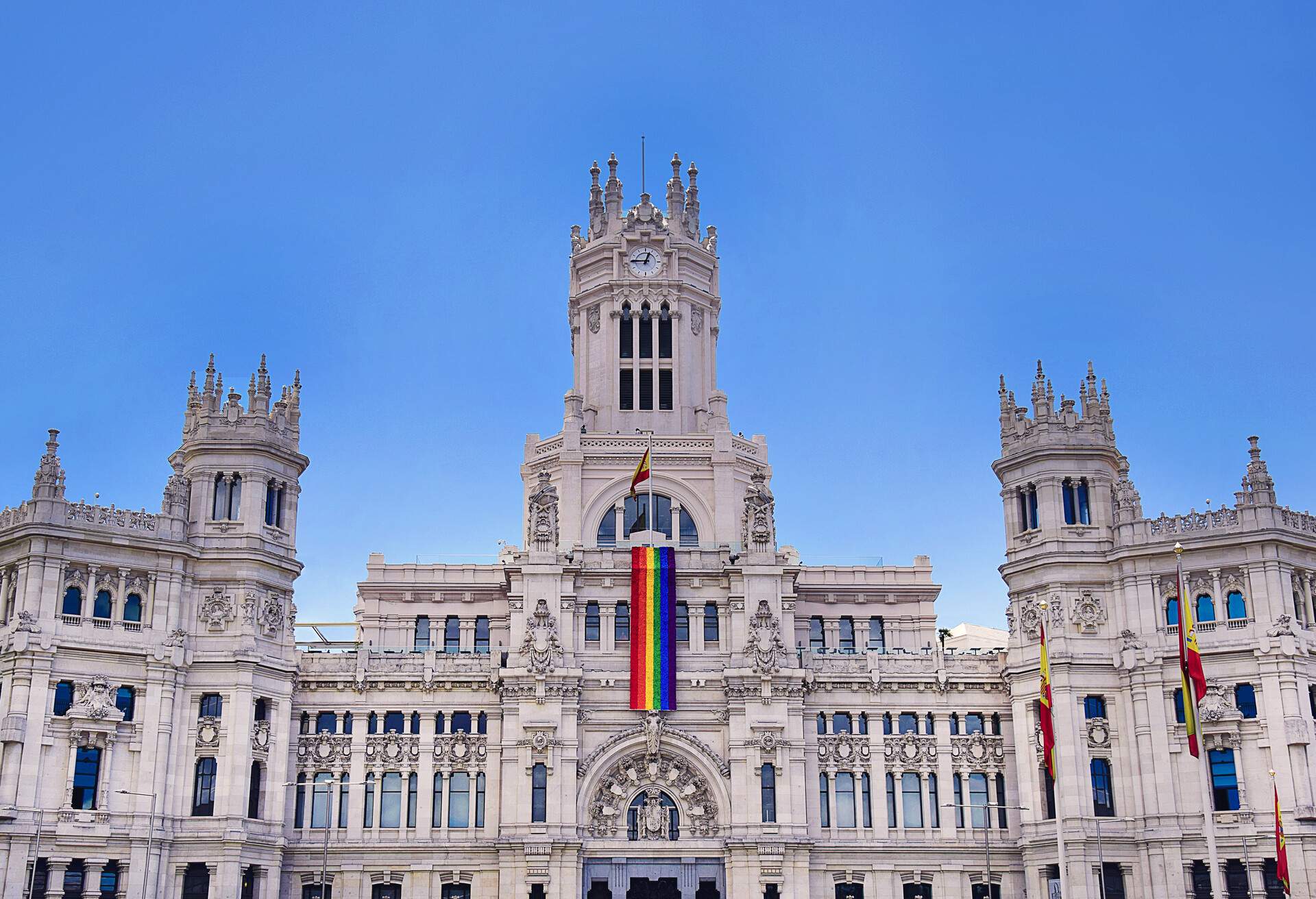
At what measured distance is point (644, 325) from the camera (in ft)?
364

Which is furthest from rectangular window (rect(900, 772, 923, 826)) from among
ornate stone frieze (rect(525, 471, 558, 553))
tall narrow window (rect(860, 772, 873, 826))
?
ornate stone frieze (rect(525, 471, 558, 553))

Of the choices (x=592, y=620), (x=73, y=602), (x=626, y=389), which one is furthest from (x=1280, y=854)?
(x=73, y=602)

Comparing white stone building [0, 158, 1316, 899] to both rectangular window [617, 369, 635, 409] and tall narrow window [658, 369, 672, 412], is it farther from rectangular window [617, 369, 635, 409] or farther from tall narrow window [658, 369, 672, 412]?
tall narrow window [658, 369, 672, 412]

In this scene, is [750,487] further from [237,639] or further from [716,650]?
[237,639]

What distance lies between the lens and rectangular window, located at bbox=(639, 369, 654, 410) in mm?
109062

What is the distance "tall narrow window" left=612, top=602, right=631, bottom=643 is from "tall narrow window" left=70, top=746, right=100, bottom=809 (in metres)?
28.6

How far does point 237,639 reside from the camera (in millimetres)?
85125

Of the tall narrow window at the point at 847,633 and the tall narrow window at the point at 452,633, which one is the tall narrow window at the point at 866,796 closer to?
the tall narrow window at the point at 847,633

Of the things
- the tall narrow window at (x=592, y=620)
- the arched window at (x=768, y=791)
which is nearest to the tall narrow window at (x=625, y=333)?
the tall narrow window at (x=592, y=620)

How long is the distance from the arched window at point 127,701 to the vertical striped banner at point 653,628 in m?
26.7

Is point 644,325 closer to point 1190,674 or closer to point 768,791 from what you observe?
point 768,791

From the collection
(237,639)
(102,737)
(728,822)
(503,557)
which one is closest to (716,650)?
(728,822)

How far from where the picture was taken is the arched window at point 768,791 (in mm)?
86688

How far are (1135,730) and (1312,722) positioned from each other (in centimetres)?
886
